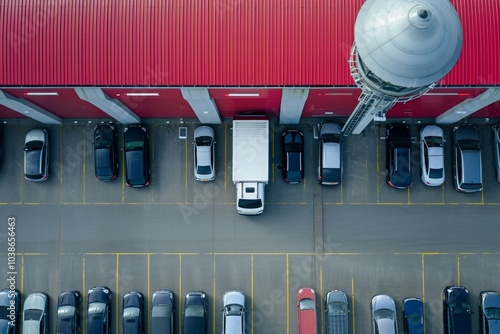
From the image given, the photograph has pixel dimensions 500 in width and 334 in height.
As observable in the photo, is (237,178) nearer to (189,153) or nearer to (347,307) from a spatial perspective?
(189,153)

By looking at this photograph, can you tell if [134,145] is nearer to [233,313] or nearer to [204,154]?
[204,154]

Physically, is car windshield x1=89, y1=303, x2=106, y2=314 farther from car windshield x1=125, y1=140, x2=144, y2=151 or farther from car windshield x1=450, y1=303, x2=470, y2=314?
car windshield x1=450, y1=303, x2=470, y2=314

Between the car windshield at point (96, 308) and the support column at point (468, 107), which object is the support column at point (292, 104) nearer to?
the support column at point (468, 107)

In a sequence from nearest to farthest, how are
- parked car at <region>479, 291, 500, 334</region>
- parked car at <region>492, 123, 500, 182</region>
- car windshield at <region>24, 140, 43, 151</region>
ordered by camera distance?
parked car at <region>479, 291, 500, 334</region>
parked car at <region>492, 123, 500, 182</region>
car windshield at <region>24, 140, 43, 151</region>

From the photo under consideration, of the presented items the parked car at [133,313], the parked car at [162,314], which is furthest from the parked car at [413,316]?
the parked car at [133,313]

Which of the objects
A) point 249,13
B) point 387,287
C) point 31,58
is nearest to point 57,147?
point 31,58

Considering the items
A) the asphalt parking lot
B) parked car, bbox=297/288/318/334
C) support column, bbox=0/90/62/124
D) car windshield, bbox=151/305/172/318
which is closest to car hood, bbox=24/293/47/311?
the asphalt parking lot

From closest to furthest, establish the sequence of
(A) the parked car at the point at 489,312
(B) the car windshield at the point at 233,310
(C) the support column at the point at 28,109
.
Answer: (C) the support column at the point at 28,109 < (A) the parked car at the point at 489,312 < (B) the car windshield at the point at 233,310
